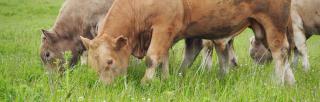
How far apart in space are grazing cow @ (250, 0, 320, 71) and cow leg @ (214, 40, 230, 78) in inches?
93.5

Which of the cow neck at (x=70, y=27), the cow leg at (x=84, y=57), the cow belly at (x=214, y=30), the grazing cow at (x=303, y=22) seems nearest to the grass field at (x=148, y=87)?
the cow belly at (x=214, y=30)

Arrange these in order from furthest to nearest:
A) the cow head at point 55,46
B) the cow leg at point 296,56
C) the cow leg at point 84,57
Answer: the cow leg at point 296,56 < the cow head at point 55,46 < the cow leg at point 84,57

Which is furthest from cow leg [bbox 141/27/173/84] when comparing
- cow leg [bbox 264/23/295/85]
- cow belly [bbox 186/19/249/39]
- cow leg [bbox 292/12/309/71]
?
cow leg [bbox 292/12/309/71]

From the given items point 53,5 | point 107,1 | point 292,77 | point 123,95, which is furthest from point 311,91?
point 53,5

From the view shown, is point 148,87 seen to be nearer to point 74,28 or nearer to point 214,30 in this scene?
point 214,30

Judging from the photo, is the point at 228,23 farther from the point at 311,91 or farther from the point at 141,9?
the point at 311,91

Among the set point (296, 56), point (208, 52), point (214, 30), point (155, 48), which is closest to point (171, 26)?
point (155, 48)

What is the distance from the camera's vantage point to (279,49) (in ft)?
27.3

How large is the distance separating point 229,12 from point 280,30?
39.4 inches

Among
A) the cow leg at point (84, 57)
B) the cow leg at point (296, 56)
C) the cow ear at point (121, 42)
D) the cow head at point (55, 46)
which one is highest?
the cow ear at point (121, 42)

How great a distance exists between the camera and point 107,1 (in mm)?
10336

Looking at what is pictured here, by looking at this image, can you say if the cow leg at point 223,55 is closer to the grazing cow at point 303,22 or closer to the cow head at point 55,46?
the grazing cow at point 303,22

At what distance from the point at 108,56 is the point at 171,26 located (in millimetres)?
994

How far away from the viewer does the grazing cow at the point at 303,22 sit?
10.8 meters
